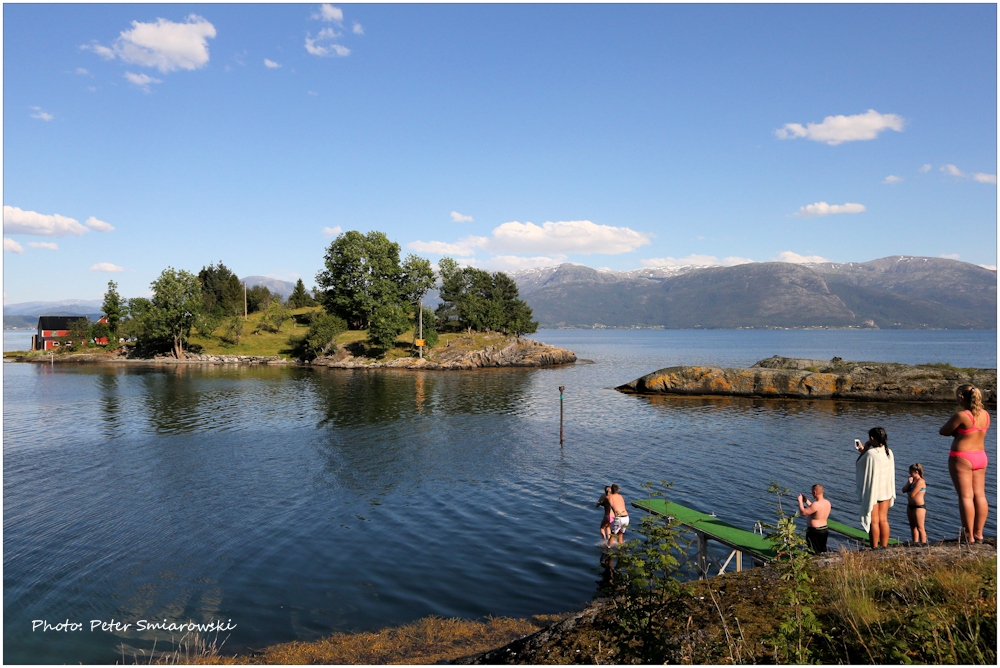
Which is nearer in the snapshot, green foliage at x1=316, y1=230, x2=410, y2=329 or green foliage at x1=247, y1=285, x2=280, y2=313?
green foliage at x1=316, y1=230, x2=410, y2=329

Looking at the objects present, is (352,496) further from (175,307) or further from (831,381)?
(175,307)

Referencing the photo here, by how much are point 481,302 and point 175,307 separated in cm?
5443

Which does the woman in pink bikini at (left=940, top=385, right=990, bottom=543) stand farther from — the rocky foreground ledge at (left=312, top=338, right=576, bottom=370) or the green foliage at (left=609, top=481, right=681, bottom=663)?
the rocky foreground ledge at (left=312, top=338, right=576, bottom=370)

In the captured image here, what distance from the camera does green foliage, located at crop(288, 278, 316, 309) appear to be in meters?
133

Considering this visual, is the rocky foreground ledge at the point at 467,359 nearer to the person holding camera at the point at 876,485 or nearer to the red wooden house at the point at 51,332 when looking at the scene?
the red wooden house at the point at 51,332

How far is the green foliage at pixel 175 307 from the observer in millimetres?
98062

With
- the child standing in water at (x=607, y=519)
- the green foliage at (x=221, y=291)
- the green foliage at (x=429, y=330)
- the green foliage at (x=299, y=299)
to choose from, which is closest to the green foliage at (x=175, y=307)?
the green foliage at (x=221, y=291)

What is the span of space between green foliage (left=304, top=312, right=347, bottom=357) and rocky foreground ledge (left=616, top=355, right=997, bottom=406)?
54.6m

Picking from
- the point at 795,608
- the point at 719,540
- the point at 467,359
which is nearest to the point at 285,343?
the point at 467,359

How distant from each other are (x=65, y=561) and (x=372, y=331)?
74136mm

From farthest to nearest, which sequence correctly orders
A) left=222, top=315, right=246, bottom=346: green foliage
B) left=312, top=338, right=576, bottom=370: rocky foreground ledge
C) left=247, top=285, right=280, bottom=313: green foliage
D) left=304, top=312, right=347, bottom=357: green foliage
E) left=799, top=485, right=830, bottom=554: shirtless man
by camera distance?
left=247, top=285, right=280, bottom=313: green foliage → left=222, top=315, right=246, bottom=346: green foliage → left=304, top=312, right=347, bottom=357: green foliage → left=312, top=338, right=576, bottom=370: rocky foreground ledge → left=799, top=485, right=830, bottom=554: shirtless man

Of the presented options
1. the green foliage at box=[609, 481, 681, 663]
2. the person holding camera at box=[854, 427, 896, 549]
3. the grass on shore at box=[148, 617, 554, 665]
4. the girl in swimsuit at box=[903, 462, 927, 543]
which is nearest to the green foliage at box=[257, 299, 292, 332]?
the grass on shore at box=[148, 617, 554, 665]

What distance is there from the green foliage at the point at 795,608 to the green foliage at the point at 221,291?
120 meters

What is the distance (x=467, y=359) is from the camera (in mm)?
85188
